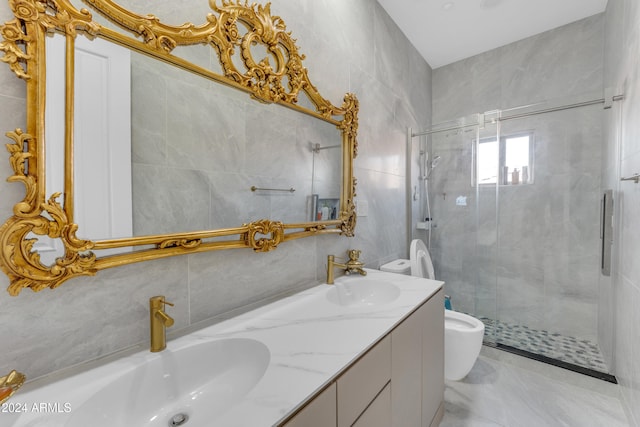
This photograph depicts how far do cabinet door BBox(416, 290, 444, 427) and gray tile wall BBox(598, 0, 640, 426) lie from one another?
36.5 inches

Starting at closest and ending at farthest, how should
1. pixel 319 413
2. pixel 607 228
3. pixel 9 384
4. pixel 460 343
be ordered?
pixel 9 384 → pixel 319 413 → pixel 460 343 → pixel 607 228

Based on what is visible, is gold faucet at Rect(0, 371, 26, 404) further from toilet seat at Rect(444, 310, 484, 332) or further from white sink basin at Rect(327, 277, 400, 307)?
toilet seat at Rect(444, 310, 484, 332)

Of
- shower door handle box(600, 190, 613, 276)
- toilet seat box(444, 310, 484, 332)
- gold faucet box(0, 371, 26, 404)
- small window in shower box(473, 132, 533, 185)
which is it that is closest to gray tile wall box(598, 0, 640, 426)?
shower door handle box(600, 190, 613, 276)

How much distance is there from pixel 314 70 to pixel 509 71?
89.3 inches

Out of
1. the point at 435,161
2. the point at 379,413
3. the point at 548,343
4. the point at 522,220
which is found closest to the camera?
the point at 379,413

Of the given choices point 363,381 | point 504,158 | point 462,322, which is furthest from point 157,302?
point 504,158

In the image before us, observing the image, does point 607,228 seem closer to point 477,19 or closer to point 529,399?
point 529,399

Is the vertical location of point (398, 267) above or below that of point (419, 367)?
above

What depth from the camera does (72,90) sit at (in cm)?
64

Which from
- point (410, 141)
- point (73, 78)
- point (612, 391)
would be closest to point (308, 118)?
point (73, 78)

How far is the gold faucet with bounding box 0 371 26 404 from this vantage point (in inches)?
18.6

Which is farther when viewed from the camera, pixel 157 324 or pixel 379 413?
pixel 379 413

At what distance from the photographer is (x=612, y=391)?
5.54ft

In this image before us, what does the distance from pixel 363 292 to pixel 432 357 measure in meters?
0.44
